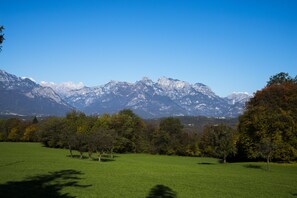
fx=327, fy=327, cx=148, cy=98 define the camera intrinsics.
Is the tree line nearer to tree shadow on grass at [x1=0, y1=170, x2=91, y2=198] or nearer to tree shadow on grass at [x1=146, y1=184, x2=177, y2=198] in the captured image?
tree shadow on grass at [x1=146, y1=184, x2=177, y2=198]

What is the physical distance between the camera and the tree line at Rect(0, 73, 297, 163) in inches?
2940

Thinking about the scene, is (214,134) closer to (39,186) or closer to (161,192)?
(161,192)

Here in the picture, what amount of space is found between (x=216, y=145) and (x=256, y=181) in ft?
119

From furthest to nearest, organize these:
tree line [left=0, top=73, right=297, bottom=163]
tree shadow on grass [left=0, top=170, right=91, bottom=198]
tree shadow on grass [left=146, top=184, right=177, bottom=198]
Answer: tree line [left=0, top=73, right=297, bottom=163] → tree shadow on grass [left=146, top=184, right=177, bottom=198] → tree shadow on grass [left=0, top=170, right=91, bottom=198]

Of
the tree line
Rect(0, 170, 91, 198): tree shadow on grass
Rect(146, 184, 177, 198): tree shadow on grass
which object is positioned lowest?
Rect(0, 170, 91, 198): tree shadow on grass

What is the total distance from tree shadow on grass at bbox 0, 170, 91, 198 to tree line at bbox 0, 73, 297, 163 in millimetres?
42090

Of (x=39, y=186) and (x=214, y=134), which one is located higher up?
(x=214, y=134)

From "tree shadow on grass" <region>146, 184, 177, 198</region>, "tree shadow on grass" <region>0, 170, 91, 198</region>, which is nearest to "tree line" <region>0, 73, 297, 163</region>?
"tree shadow on grass" <region>146, 184, 177, 198</region>

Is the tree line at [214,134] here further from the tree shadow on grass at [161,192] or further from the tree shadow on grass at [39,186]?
the tree shadow on grass at [39,186]

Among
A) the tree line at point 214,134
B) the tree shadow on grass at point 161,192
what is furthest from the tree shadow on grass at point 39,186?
the tree line at point 214,134

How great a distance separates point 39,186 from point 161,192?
13.9m

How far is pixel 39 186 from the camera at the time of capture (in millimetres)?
37312

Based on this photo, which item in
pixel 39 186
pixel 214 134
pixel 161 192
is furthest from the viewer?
pixel 214 134

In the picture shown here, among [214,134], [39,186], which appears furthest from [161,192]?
[214,134]
